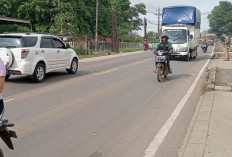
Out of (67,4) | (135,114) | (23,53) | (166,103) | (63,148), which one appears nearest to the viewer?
(63,148)

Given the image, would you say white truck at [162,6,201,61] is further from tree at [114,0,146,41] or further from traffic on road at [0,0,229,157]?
tree at [114,0,146,41]

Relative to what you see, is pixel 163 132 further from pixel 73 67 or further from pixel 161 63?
pixel 73 67

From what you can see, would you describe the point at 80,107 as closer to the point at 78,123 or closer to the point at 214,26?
the point at 78,123

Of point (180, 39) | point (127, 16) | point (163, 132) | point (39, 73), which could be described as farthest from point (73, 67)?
point (127, 16)

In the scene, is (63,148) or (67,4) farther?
(67,4)

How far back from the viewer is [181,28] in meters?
20.6

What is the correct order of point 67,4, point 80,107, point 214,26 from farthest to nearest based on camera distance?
point 214,26, point 67,4, point 80,107

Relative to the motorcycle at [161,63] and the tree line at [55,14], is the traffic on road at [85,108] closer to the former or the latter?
the motorcycle at [161,63]

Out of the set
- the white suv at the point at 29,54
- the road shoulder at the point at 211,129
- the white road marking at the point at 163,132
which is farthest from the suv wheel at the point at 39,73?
the road shoulder at the point at 211,129

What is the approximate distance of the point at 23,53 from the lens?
33.4 feet

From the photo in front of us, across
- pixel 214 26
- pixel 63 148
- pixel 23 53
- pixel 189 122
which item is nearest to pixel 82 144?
pixel 63 148

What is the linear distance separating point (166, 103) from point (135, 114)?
1437mm

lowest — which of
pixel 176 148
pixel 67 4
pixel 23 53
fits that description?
pixel 176 148

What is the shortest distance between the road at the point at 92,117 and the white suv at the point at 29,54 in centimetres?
56
